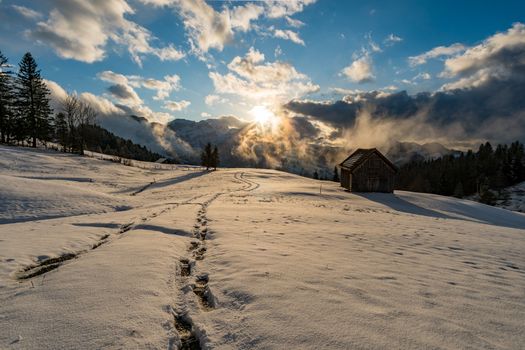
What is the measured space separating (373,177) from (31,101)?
6634 cm

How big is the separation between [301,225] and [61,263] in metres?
9.84

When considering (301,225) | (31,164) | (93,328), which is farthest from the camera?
(31,164)

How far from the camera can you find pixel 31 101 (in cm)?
5278

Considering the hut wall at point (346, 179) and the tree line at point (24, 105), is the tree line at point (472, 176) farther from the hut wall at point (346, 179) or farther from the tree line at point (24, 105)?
the tree line at point (24, 105)

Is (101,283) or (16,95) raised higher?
(16,95)

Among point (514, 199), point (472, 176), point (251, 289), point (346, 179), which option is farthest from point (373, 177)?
point (472, 176)

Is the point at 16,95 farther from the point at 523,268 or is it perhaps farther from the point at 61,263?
the point at 523,268

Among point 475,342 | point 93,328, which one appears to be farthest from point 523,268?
point 93,328

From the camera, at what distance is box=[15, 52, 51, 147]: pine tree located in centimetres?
5225

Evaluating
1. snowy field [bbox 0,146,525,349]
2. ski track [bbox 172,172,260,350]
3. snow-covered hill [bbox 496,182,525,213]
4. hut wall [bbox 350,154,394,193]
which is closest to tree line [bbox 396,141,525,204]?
snow-covered hill [bbox 496,182,525,213]

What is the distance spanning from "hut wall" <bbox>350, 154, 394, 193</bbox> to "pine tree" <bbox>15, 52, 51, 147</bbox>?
62.3 metres

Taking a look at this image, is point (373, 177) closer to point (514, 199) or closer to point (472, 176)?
point (514, 199)

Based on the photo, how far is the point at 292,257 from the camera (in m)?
7.80

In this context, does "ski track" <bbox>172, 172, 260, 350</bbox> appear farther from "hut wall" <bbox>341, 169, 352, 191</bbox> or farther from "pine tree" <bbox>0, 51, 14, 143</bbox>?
"pine tree" <bbox>0, 51, 14, 143</bbox>
